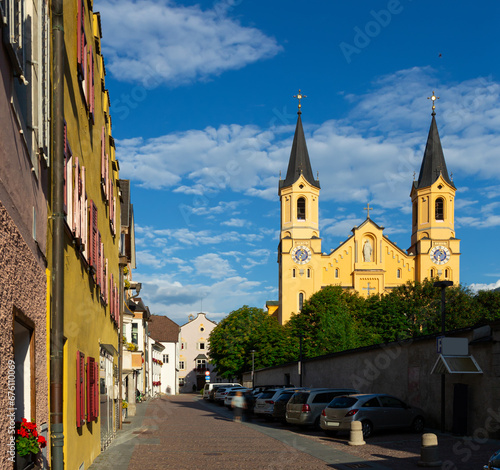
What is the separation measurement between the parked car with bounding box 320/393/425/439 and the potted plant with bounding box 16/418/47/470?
619 inches

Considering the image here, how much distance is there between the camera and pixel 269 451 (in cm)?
1819

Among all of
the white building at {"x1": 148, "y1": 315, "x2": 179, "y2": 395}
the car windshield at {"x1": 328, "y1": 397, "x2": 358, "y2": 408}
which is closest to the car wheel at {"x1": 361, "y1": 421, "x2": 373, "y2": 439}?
the car windshield at {"x1": 328, "y1": 397, "x2": 358, "y2": 408}

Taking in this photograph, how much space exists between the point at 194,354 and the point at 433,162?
2123 inches

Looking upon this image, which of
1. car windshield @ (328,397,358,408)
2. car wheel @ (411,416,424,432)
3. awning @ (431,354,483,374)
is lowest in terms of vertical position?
car wheel @ (411,416,424,432)

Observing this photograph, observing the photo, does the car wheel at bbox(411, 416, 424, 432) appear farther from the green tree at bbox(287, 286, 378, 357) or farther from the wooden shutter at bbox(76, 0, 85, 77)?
the green tree at bbox(287, 286, 378, 357)

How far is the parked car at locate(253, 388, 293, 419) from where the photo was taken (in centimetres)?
3141

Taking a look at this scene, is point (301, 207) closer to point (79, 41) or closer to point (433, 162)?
point (433, 162)

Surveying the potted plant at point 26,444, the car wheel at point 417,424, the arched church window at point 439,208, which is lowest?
the car wheel at point 417,424

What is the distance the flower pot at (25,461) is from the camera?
6.15m

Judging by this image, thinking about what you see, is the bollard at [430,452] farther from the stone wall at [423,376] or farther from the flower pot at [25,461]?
the flower pot at [25,461]

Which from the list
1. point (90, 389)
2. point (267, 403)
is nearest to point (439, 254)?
point (267, 403)

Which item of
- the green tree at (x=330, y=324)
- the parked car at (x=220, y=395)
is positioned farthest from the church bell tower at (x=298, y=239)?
the parked car at (x=220, y=395)

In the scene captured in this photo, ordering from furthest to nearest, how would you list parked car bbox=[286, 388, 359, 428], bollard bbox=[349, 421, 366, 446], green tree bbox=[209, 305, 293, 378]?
green tree bbox=[209, 305, 293, 378] < parked car bbox=[286, 388, 359, 428] < bollard bbox=[349, 421, 366, 446]

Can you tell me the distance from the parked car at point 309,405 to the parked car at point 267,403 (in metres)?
4.90
